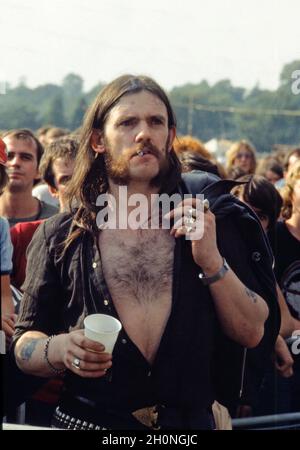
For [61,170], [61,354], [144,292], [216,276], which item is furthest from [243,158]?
[61,354]

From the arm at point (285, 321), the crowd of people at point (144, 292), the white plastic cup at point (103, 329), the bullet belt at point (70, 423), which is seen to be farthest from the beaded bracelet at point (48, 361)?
the arm at point (285, 321)

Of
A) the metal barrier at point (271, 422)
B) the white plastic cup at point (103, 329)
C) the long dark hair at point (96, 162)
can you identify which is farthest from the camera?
the metal barrier at point (271, 422)

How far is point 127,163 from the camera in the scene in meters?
2.97

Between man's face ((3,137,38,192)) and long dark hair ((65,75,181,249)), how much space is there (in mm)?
1863

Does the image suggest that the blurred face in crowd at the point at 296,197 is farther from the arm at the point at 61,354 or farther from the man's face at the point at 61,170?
the arm at the point at 61,354

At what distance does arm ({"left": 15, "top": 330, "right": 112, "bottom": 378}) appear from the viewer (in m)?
2.65

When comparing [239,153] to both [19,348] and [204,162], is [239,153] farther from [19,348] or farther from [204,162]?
[19,348]

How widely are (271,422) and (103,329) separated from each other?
159 centimetres

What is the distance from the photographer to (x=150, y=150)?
2949mm

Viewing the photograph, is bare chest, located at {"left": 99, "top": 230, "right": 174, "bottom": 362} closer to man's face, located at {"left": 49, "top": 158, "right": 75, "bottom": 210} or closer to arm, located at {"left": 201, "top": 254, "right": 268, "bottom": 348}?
arm, located at {"left": 201, "top": 254, "right": 268, "bottom": 348}

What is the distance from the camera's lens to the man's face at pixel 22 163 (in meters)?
5.08

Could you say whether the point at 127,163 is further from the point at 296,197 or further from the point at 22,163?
the point at 22,163

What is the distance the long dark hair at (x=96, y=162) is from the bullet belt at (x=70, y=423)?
26.0 inches

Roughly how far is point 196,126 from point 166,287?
40.2 m
